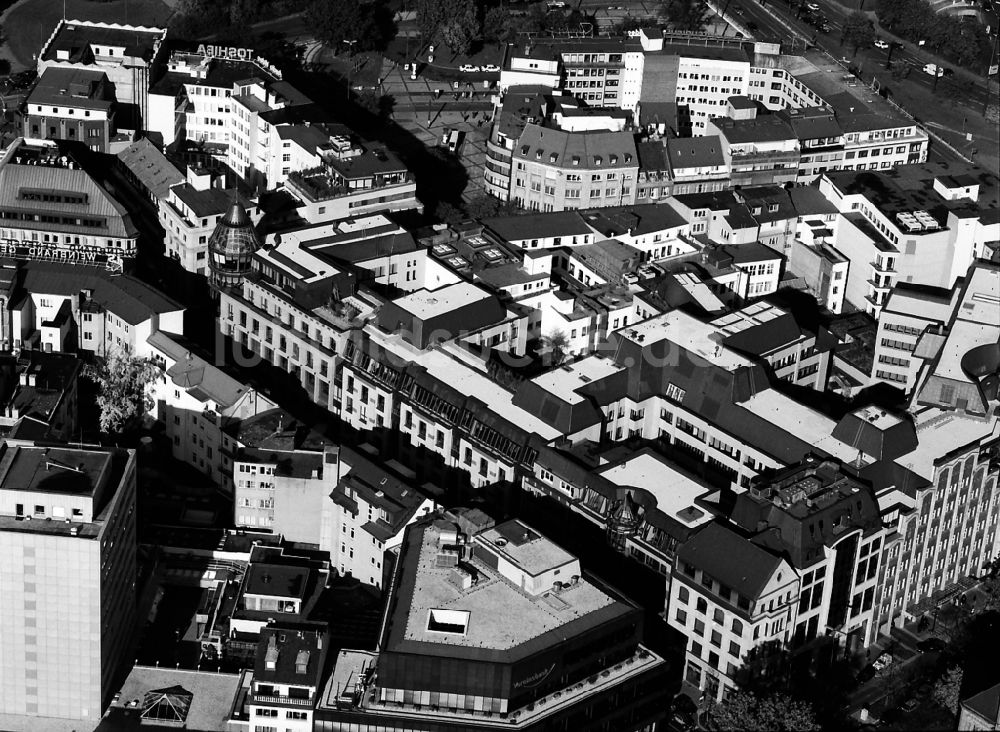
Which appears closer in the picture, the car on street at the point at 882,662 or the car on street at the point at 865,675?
the car on street at the point at 865,675

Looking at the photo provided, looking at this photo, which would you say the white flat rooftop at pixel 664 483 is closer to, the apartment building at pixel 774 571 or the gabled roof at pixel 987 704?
the apartment building at pixel 774 571

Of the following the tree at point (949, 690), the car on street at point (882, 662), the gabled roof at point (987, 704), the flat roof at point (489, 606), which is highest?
the flat roof at point (489, 606)

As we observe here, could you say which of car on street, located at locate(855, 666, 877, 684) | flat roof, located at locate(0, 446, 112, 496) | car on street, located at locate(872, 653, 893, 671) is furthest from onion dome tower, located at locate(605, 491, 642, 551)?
flat roof, located at locate(0, 446, 112, 496)

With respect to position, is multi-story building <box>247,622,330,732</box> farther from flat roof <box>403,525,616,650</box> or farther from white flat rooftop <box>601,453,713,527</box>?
→ white flat rooftop <box>601,453,713,527</box>

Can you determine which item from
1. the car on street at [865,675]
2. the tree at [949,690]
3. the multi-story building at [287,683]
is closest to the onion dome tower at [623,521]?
the car on street at [865,675]

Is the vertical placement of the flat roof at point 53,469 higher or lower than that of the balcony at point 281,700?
higher

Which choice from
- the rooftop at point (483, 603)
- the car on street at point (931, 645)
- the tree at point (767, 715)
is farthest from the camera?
the car on street at point (931, 645)

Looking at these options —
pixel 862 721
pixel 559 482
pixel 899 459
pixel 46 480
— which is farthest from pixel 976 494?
pixel 46 480

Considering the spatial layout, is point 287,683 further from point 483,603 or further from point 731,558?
point 731,558
